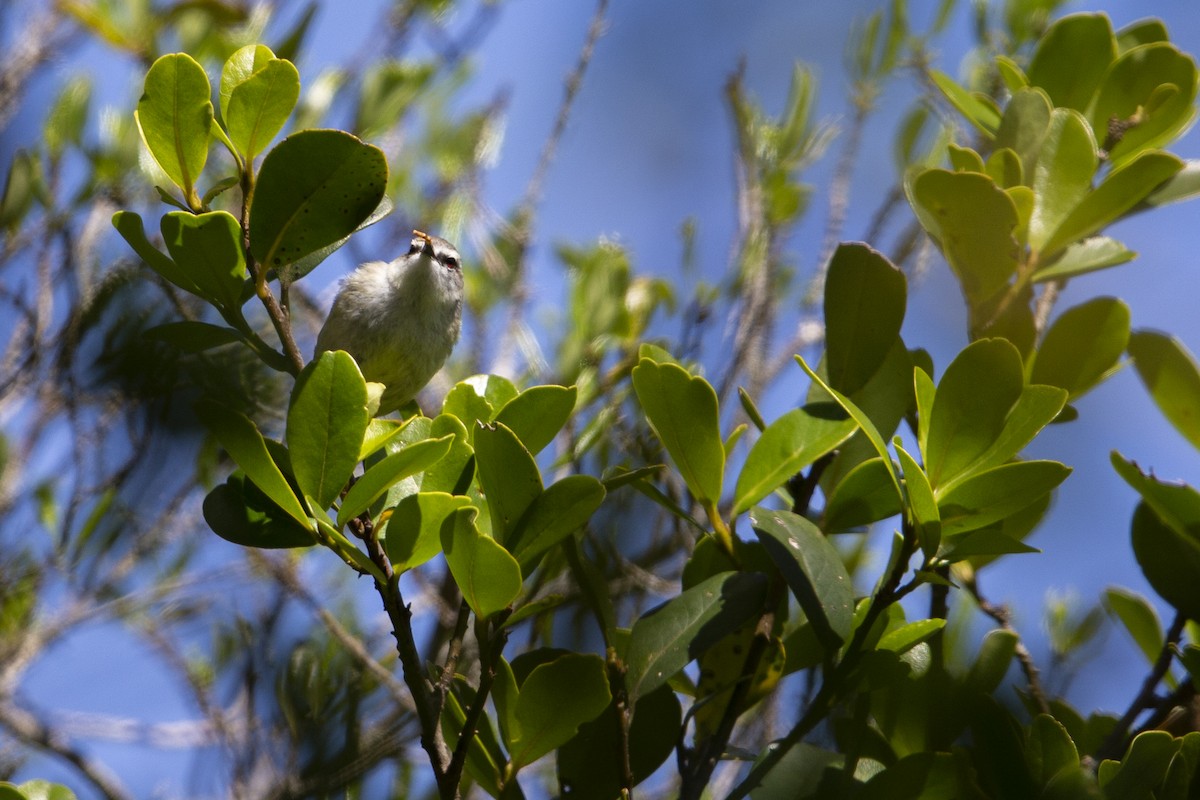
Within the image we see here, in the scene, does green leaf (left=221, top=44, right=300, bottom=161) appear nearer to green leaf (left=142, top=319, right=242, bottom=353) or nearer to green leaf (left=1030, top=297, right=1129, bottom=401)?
green leaf (left=142, top=319, right=242, bottom=353)

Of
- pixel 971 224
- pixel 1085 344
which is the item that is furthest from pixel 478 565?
pixel 1085 344

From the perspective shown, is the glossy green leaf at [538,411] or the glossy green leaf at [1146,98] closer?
the glossy green leaf at [538,411]

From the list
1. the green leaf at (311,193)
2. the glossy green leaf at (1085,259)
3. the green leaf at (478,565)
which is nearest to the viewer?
the green leaf at (478,565)

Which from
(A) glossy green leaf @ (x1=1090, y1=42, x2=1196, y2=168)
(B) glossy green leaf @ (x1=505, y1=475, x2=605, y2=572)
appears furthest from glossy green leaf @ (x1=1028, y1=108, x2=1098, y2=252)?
(B) glossy green leaf @ (x1=505, y1=475, x2=605, y2=572)

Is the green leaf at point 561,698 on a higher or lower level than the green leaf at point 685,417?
lower

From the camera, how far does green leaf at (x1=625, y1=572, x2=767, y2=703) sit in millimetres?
944

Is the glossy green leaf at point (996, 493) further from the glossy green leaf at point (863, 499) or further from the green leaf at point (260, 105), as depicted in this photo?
the green leaf at point (260, 105)

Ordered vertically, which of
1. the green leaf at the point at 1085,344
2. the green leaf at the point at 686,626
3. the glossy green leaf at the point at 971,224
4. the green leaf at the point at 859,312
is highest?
the glossy green leaf at the point at 971,224

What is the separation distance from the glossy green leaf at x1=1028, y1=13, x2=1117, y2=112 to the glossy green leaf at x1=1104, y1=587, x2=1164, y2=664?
2.05 ft

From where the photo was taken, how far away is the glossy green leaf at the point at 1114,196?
1.17 meters

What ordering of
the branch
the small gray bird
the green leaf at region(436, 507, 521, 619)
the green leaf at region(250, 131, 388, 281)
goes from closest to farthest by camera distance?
the green leaf at region(436, 507, 521, 619)
the green leaf at region(250, 131, 388, 281)
the branch
the small gray bird

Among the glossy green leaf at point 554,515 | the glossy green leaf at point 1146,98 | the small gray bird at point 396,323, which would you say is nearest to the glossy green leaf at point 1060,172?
the glossy green leaf at point 1146,98

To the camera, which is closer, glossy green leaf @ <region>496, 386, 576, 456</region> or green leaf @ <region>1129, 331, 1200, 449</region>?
glossy green leaf @ <region>496, 386, 576, 456</region>

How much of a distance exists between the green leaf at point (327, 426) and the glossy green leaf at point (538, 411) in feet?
0.46
